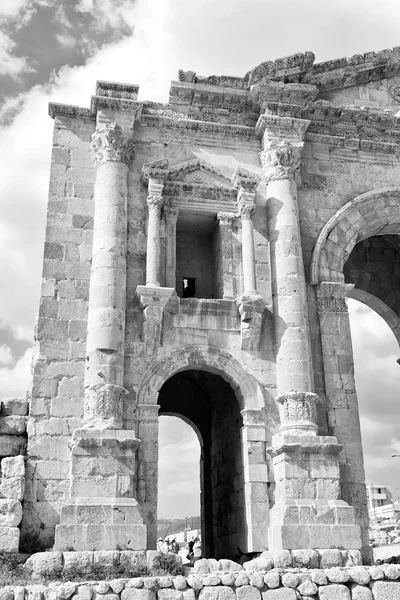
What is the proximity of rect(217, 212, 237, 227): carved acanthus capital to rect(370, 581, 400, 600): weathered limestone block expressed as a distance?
322 inches

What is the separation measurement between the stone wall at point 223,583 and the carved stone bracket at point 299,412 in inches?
103

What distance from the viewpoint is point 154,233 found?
14664 mm

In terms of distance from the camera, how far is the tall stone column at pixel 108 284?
12992 mm

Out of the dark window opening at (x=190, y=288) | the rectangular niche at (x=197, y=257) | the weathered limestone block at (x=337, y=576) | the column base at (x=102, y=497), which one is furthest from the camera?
the dark window opening at (x=190, y=288)

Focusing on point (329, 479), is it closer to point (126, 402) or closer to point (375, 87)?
point (126, 402)

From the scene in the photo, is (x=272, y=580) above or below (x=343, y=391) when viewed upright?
below

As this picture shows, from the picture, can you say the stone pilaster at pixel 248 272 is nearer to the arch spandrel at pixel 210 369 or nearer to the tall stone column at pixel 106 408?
the arch spandrel at pixel 210 369

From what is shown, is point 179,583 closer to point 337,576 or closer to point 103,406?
point 337,576

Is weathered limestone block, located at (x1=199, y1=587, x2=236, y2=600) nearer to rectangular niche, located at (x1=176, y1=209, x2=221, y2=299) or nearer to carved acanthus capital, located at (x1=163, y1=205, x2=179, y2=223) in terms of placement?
rectangular niche, located at (x1=176, y1=209, x2=221, y2=299)

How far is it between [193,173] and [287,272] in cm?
327

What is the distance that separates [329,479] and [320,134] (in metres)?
8.56

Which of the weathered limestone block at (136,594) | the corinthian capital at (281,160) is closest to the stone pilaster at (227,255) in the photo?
the corinthian capital at (281,160)

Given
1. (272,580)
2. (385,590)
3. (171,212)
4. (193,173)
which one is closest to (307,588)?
(272,580)

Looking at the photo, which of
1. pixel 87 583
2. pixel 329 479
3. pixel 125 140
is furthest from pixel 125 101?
pixel 87 583
